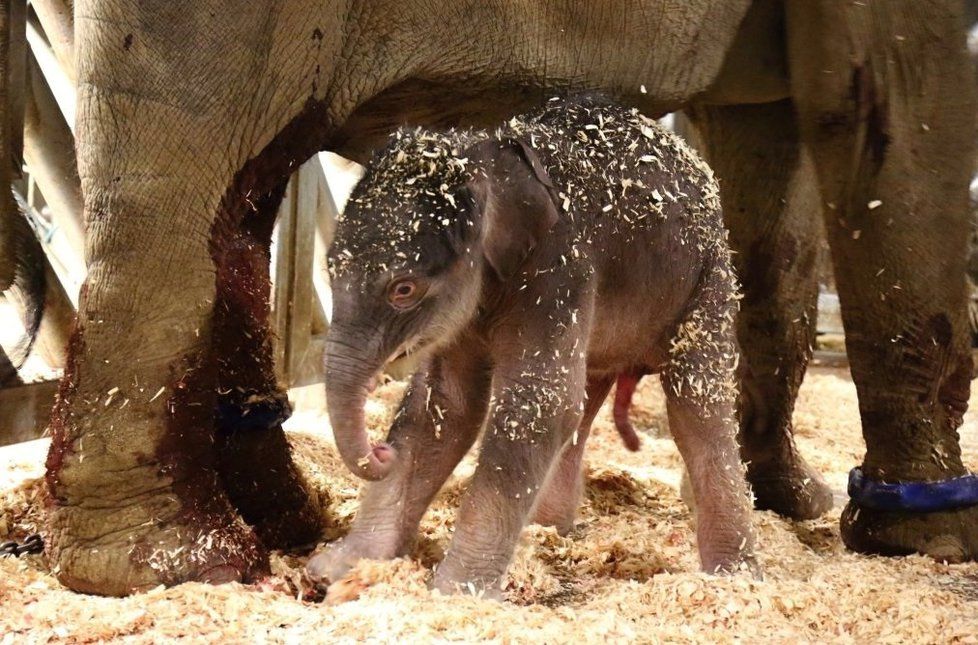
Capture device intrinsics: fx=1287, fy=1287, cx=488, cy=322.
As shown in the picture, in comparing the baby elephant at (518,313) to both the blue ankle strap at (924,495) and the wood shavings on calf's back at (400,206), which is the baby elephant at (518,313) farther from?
the blue ankle strap at (924,495)

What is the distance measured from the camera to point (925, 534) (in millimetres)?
3547

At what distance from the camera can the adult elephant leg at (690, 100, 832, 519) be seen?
412cm

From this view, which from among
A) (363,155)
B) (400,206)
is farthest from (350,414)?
(363,155)

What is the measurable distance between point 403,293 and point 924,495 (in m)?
1.85

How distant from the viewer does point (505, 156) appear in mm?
2613

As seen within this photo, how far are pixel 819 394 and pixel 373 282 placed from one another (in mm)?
4605

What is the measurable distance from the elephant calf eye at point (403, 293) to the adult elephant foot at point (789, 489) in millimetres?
2037

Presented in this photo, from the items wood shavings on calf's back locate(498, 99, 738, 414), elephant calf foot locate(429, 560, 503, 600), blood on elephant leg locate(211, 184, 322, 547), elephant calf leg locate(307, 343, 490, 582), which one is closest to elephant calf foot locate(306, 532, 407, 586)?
elephant calf leg locate(307, 343, 490, 582)

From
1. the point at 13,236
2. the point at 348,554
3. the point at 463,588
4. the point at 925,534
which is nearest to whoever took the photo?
the point at 463,588

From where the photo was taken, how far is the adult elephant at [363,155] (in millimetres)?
2539

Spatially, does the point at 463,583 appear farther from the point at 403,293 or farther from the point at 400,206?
the point at 400,206

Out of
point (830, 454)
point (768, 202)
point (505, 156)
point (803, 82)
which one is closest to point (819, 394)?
point (830, 454)

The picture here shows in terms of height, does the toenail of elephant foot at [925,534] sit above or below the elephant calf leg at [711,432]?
below

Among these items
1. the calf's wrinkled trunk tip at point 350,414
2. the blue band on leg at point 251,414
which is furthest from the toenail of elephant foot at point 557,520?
the calf's wrinkled trunk tip at point 350,414
